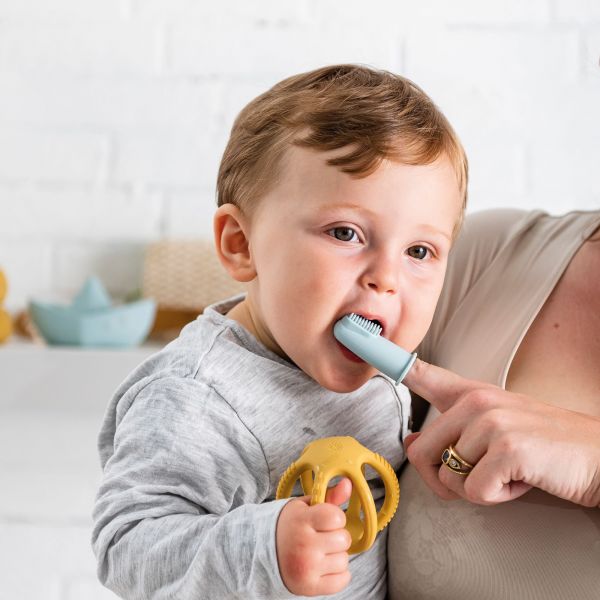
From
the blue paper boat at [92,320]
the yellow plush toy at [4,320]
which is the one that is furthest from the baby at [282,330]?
the yellow plush toy at [4,320]

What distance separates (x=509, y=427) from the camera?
713mm

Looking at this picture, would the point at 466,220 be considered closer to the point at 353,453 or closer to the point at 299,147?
the point at 299,147

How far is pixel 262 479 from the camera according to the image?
76 cm

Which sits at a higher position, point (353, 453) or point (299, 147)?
→ point (299, 147)

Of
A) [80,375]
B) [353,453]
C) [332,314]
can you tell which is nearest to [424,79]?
[80,375]

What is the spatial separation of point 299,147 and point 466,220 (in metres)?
0.35

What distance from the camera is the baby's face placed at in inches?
28.6

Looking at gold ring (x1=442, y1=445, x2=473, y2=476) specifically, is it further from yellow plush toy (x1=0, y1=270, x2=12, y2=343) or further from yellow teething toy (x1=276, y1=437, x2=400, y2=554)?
yellow plush toy (x1=0, y1=270, x2=12, y2=343)

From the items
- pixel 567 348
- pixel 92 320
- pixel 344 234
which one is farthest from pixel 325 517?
pixel 92 320

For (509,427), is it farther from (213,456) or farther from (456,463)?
(213,456)

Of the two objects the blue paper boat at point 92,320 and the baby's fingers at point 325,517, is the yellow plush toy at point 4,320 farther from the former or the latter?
the baby's fingers at point 325,517

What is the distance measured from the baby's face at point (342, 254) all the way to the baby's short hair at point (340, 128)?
0.01m

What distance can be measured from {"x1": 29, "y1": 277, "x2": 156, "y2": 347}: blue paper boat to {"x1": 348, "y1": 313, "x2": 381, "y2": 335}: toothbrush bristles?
2.81ft

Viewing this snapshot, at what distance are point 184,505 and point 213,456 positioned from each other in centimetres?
5
